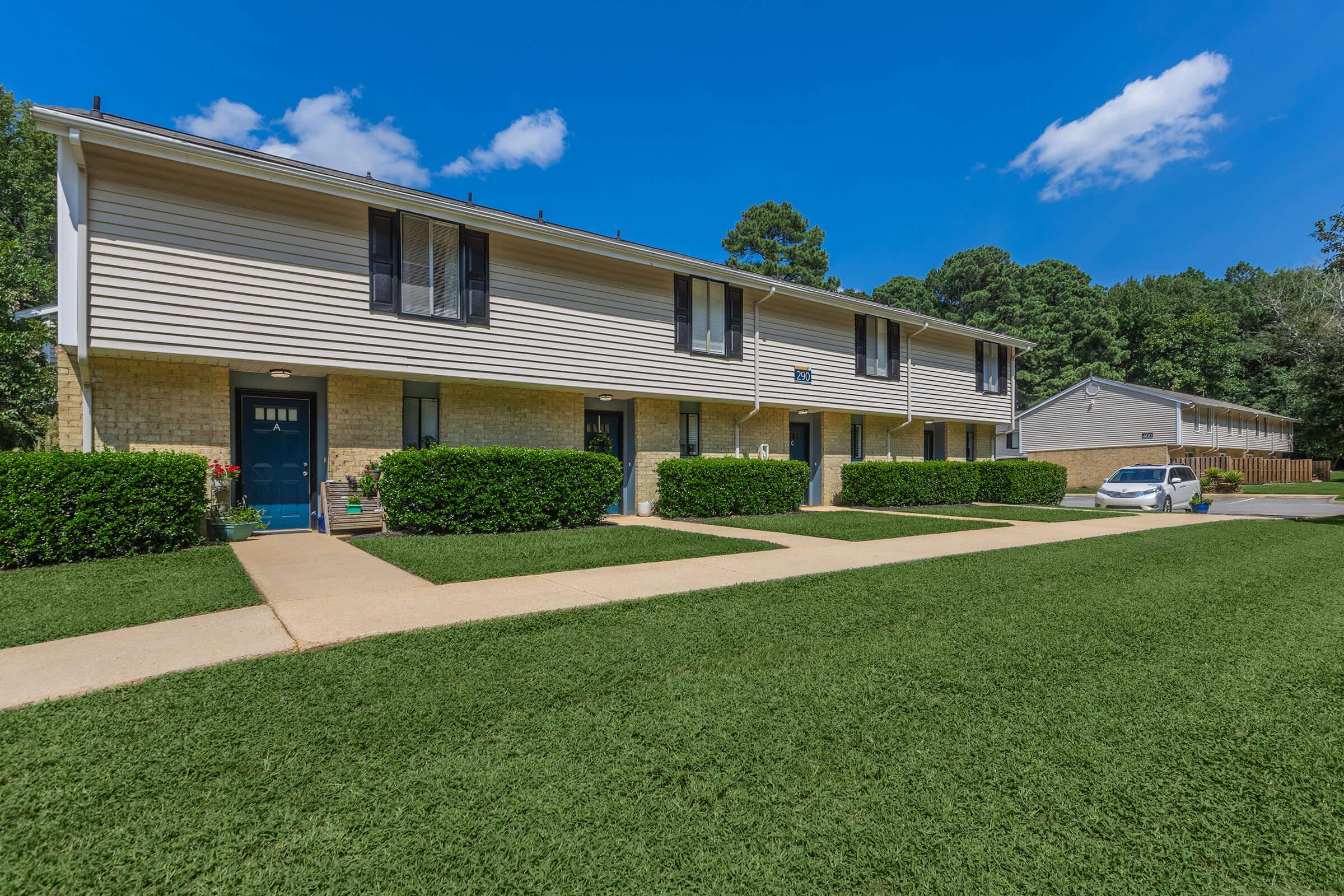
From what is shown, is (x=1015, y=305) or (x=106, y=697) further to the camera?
(x=1015, y=305)

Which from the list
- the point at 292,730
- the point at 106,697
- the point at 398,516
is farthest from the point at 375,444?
the point at 292,730

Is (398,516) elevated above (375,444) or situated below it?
below

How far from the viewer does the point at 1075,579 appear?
624cm

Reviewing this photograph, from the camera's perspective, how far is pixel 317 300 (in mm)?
9234

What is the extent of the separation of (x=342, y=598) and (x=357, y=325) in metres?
5.92

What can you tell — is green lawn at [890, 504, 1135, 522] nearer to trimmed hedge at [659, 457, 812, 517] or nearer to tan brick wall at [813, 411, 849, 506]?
tan brick wall at [813, 411, 849, 506]

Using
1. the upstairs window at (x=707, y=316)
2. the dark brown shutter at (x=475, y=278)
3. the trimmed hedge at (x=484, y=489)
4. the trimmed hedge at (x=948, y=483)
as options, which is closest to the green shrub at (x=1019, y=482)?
the trimmed hedge at (x=948, y=483)

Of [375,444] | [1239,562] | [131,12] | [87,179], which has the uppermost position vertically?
[131,12]

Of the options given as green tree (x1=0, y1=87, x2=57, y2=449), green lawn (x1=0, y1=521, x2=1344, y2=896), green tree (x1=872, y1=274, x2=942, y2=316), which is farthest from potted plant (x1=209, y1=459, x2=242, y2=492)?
green tree (x1=872, y1=274, x2=942, y2=316)

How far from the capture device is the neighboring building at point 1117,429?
97.2 ft

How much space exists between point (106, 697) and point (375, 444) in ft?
26.0

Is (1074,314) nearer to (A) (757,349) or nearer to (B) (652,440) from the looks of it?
(A) (757,349)

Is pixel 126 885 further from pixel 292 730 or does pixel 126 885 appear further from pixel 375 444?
pixel 375 444

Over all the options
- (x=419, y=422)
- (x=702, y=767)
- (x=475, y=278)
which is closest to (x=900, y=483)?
(x=475, y=278)
